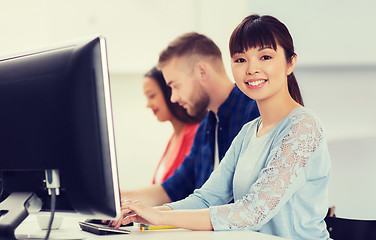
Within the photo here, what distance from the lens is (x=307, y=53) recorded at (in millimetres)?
2732

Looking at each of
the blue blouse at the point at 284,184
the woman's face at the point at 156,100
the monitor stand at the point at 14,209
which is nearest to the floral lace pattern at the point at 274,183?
the blue blouse at the point at 284,184

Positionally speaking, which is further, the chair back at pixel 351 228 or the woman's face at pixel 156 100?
the woman's face at pixel 156 100

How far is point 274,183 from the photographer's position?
1160 millimetres

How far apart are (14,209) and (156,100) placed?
1907 millimetres

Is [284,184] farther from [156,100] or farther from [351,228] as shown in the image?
[156,100]

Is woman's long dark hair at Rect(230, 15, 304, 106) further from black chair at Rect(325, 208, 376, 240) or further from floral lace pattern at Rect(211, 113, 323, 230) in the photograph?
black chair at Rect(325, 208, 376, 240)

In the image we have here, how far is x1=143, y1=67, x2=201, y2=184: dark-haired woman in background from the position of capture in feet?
8.76

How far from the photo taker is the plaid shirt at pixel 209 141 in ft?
6.64

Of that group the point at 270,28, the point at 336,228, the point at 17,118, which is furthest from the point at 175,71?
the point at 17,118

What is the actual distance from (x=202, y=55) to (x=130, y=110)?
1.40 metres

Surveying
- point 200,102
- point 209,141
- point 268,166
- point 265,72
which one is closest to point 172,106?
point 200,102

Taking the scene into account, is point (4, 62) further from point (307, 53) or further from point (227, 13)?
point (227, 13)

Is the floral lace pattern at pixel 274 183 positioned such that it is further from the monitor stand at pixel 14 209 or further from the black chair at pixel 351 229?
the monitor stand at pixel 14 209

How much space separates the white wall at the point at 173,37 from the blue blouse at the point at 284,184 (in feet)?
4.28
